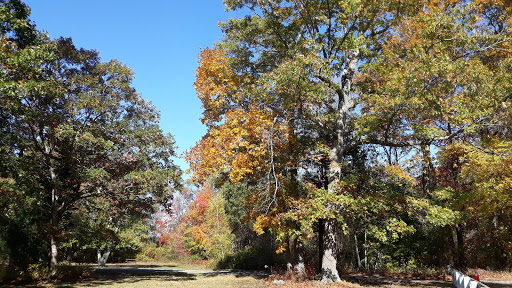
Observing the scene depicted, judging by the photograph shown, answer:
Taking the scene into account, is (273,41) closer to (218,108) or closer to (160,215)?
(218,108)

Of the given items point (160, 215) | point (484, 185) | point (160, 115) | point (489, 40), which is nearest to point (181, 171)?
point (160, 115)

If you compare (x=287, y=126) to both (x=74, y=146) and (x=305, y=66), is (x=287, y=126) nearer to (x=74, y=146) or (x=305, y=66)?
(x=305, y=66)

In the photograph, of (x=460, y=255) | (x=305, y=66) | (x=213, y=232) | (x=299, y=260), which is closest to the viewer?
(x=305, y=66)

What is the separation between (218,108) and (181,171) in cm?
381

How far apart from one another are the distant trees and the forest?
0.08 metres

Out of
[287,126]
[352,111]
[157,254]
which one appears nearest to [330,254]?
[287,126]

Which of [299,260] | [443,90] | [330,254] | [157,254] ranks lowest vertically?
[157,254]

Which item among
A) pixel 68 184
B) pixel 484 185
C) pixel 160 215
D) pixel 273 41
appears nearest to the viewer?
pixel 484 185

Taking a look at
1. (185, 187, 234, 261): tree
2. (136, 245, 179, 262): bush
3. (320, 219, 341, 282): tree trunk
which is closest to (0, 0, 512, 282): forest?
(320, 219, 341, 282): tree trunk

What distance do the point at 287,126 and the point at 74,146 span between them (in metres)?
10.2

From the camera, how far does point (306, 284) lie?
13.7 metres

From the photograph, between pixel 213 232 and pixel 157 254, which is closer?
pixel 213 232

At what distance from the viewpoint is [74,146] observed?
15312 millimetres

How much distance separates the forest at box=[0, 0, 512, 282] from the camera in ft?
40.9
